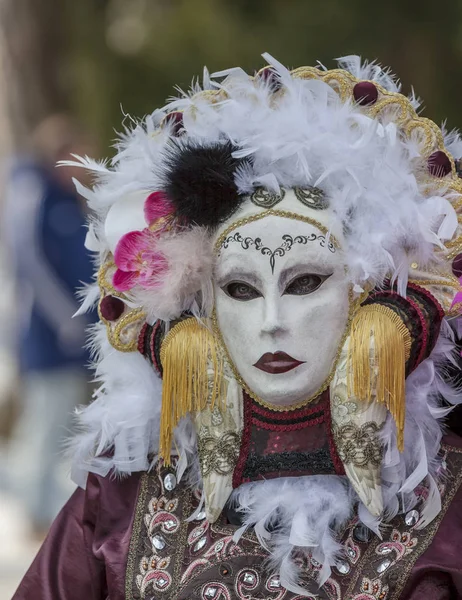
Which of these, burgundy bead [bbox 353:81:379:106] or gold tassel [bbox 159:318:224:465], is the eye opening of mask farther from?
burgundy bead [bbox 353:81:379:106]

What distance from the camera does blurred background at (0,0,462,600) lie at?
212 inches

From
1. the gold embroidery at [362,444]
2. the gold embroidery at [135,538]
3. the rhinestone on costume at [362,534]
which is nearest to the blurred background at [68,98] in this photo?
the gold embroidery at [135,538]

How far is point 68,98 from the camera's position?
915 centimetres

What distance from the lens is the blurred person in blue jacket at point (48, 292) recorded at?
5328 mm

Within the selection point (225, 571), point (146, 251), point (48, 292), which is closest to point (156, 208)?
point (146, 251)

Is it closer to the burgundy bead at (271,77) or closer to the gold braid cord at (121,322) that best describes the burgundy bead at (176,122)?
the burgundy bead at (271,77)

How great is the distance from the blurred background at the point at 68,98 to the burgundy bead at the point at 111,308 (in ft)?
7.78

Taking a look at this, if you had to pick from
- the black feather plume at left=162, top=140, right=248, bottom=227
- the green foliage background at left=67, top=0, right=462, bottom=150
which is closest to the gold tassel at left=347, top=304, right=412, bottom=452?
the black feather plume at left=162, top=140, right=248, bottom=227

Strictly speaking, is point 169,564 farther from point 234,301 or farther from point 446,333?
point 446,333

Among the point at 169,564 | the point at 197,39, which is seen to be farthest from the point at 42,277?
the point at 197,39

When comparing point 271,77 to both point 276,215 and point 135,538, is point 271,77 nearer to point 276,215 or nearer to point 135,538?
point 276,215

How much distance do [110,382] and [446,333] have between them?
3.08 feet

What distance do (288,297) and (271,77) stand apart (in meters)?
0.58

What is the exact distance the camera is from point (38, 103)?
27.5 ft
